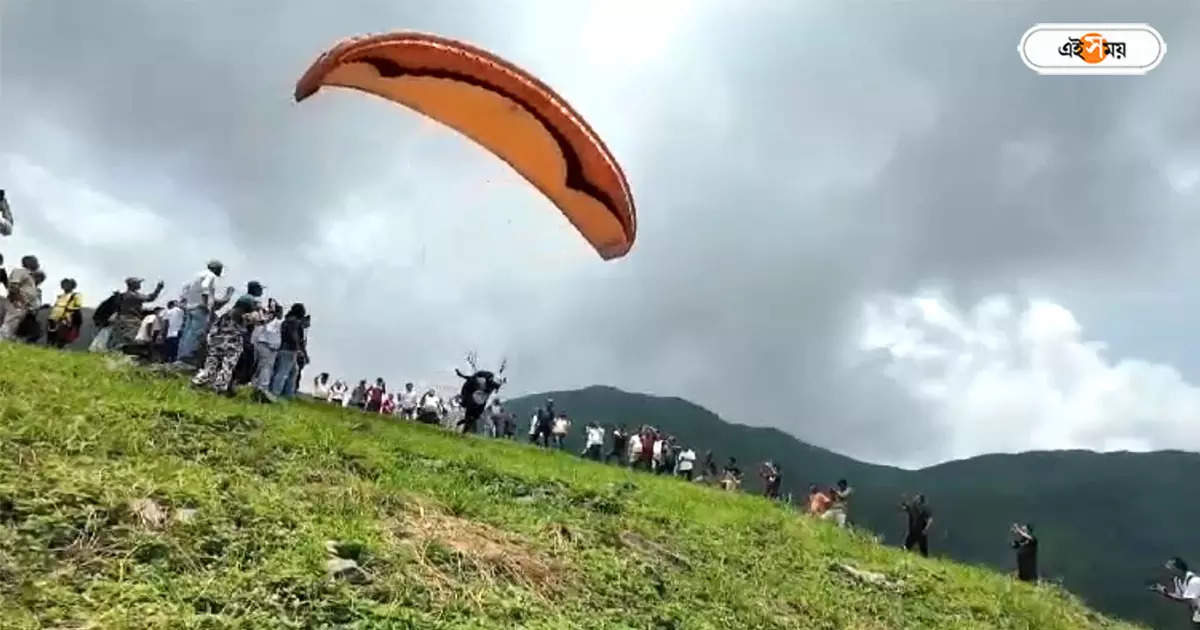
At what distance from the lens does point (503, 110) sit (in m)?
11.5

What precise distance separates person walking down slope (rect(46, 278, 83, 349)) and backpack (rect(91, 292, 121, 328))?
32 cm

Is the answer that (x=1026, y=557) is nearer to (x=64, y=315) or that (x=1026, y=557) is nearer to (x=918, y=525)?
(x=918, y=525)

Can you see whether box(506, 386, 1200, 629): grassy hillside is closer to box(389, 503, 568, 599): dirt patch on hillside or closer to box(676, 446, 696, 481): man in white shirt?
box(676, 446, 696, 481): man in white shirt

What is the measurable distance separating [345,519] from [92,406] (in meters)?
3.13

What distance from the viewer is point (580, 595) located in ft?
27.0

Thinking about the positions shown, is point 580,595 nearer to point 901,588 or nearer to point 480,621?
point 480,621

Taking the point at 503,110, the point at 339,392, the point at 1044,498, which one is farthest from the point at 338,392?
the point at 1044,498

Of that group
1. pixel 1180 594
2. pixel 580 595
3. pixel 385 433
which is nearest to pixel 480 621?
pixel 580 595

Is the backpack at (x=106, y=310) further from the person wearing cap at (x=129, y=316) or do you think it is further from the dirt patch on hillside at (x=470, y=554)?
the dirt patch on hillside at (x=470, y=554)

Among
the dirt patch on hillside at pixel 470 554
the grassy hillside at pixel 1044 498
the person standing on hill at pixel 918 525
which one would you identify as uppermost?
the grassy hillside at pixel 1044 498

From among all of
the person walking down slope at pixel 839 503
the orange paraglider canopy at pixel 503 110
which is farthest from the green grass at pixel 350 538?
the person walking down slope at pixel 839 503

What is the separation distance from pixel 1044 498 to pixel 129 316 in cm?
10401

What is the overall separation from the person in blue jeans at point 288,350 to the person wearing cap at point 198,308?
900 mm

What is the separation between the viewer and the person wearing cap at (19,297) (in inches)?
584
